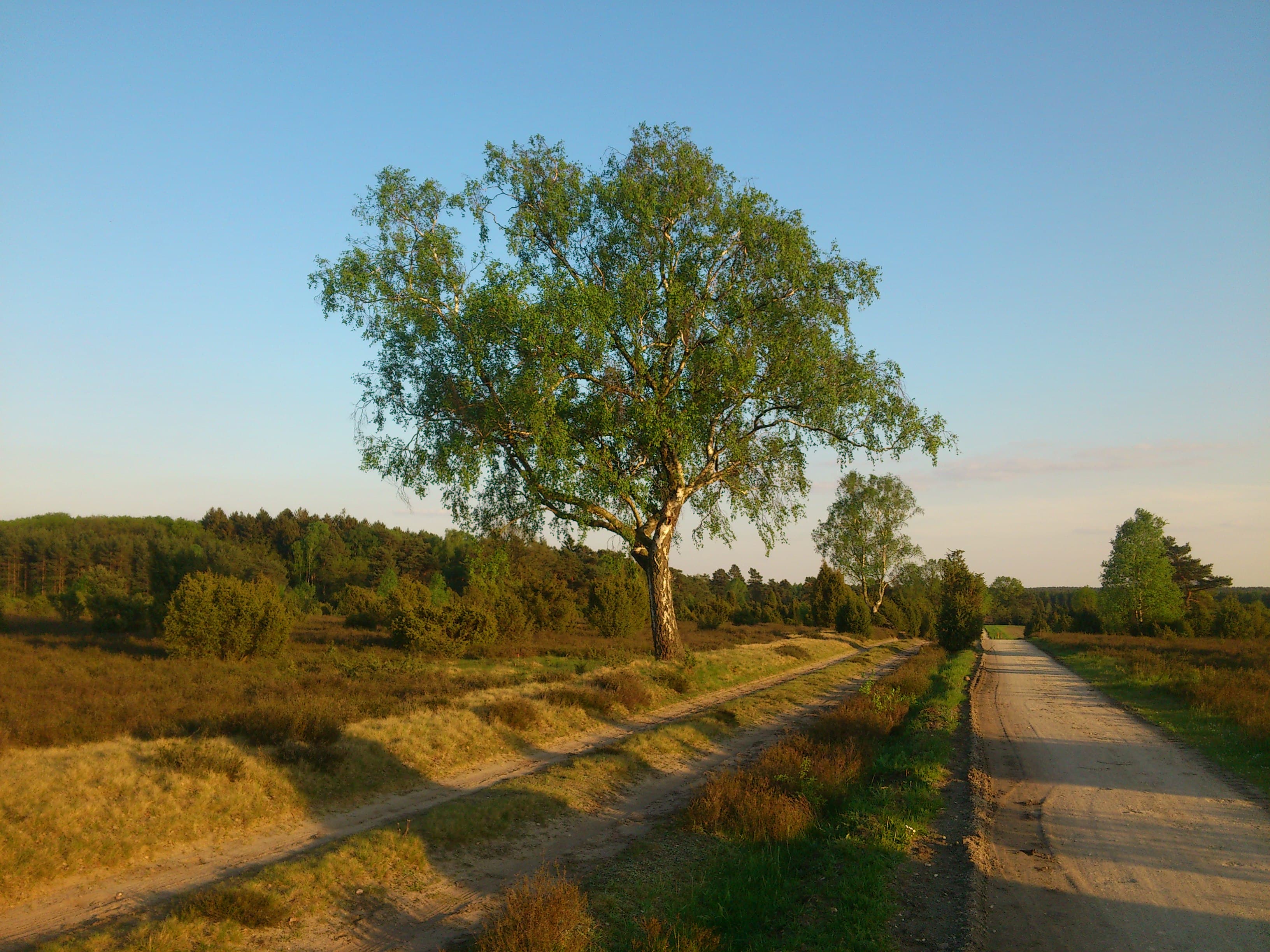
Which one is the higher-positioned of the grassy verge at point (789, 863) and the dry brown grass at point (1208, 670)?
the dry brown grass at point (1208, 670)

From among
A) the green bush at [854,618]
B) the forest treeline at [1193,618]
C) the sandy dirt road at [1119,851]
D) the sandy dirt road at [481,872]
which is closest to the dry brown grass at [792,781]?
the sandy dirt road at [481,872]

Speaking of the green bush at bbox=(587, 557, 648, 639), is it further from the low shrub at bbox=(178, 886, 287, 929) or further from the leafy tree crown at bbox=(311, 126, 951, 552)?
the low shrub at bbox=(178, 886, 287, 929)

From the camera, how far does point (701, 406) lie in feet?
65.2

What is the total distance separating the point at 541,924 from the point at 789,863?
Result: 322 cm

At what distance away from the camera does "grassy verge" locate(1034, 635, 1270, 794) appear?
39.2 ft

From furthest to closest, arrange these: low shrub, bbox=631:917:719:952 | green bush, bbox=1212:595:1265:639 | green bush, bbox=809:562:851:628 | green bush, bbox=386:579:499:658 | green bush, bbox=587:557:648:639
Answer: green bush, bbox=809:562:851:628, green bush, bbox=1212:595:1265:639, green bush, bbox=587:557:648:639, green bush, bbox=386:579:499:658, low shrub, bbox=631:917:719:952

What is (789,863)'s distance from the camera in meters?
7.58

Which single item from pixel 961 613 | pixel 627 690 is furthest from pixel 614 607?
pixel 627 690

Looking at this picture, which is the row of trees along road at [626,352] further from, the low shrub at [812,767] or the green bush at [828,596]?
the green bush at [828,596]

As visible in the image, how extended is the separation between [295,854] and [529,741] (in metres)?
6.25

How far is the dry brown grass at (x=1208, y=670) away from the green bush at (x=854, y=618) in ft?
43.3

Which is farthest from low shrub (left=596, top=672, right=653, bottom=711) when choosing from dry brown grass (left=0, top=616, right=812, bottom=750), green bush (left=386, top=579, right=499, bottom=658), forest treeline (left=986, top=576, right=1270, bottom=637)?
forest treeline (left=986, top=576, right=1270, bottom=637)

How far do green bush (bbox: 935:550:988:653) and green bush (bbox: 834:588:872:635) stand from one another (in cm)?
1303

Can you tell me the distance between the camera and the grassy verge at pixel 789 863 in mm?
5996
